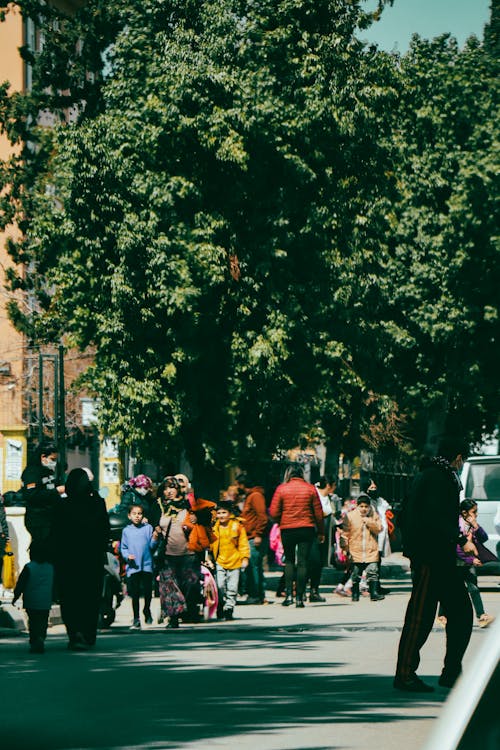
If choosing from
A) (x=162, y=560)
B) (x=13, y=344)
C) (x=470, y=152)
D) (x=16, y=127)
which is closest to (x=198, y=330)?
(x=162, y=560)

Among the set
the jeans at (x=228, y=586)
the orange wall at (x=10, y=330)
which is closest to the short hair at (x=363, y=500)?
the jeans at (x=228, y=586)

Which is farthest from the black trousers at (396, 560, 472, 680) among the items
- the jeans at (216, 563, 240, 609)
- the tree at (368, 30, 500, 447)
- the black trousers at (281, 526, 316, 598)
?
the tree at (368, 30, 500, 447)

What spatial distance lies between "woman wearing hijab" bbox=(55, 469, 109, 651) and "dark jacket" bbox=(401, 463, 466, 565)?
4566 millimetres

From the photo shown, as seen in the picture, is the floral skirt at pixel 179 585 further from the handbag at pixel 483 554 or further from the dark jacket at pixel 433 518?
the dark jacket at pixel 433 518

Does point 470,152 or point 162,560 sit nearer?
point 162,560

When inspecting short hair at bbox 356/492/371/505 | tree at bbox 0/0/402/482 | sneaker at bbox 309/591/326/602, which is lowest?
sneaker at bbox 309/591/326/602

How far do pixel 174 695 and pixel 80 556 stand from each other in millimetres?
4551

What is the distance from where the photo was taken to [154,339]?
2862 cm

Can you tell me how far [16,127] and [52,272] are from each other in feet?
33.5

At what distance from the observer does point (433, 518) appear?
1131 cm

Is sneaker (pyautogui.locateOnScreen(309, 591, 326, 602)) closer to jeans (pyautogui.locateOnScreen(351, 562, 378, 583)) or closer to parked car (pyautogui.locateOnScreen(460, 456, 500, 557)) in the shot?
jeans (pyautogui.locateOnScreen(351, 562, 378, 583))

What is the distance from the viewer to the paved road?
906 centimetres

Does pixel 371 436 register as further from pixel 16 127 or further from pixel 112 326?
pixel 112 326

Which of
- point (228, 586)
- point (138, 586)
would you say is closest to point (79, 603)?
point (138, 586)
